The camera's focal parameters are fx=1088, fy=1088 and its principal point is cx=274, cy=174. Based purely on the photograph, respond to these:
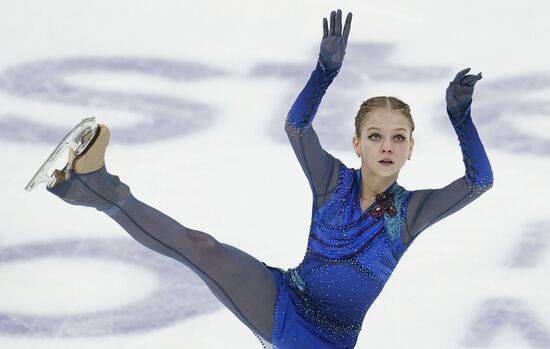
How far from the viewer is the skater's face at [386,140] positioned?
12.6ft

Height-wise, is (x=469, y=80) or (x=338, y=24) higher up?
(x=338, y=24)

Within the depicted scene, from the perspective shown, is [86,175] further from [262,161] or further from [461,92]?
[262,161]

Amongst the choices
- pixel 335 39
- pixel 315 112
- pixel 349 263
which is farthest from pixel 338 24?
pixel 349 263

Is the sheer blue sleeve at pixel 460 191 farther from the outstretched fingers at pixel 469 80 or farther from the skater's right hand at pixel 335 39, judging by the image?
the skater's right hand at pixel 335 39

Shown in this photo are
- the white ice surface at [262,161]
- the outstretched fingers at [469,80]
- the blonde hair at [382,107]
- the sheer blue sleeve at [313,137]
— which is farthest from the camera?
the white ice surface at [262,161]

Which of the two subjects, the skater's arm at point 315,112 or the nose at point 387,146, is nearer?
the skater's arm at point 315,112

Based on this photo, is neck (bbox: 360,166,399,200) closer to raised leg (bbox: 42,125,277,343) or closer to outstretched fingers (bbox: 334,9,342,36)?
raised leg (bbox: 42,125,277,343)

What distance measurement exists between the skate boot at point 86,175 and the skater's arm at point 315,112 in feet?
2.38

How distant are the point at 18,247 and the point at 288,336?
163 centimetres

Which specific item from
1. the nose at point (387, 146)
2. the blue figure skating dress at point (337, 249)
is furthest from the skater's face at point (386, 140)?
the blue figure skating dress at point (337, 249)

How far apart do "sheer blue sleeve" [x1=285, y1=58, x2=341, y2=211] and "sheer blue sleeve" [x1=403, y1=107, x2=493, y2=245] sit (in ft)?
1.06

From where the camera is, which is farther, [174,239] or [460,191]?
[460,191]

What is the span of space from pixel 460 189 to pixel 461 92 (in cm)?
36

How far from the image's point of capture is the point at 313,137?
12.7 feet
